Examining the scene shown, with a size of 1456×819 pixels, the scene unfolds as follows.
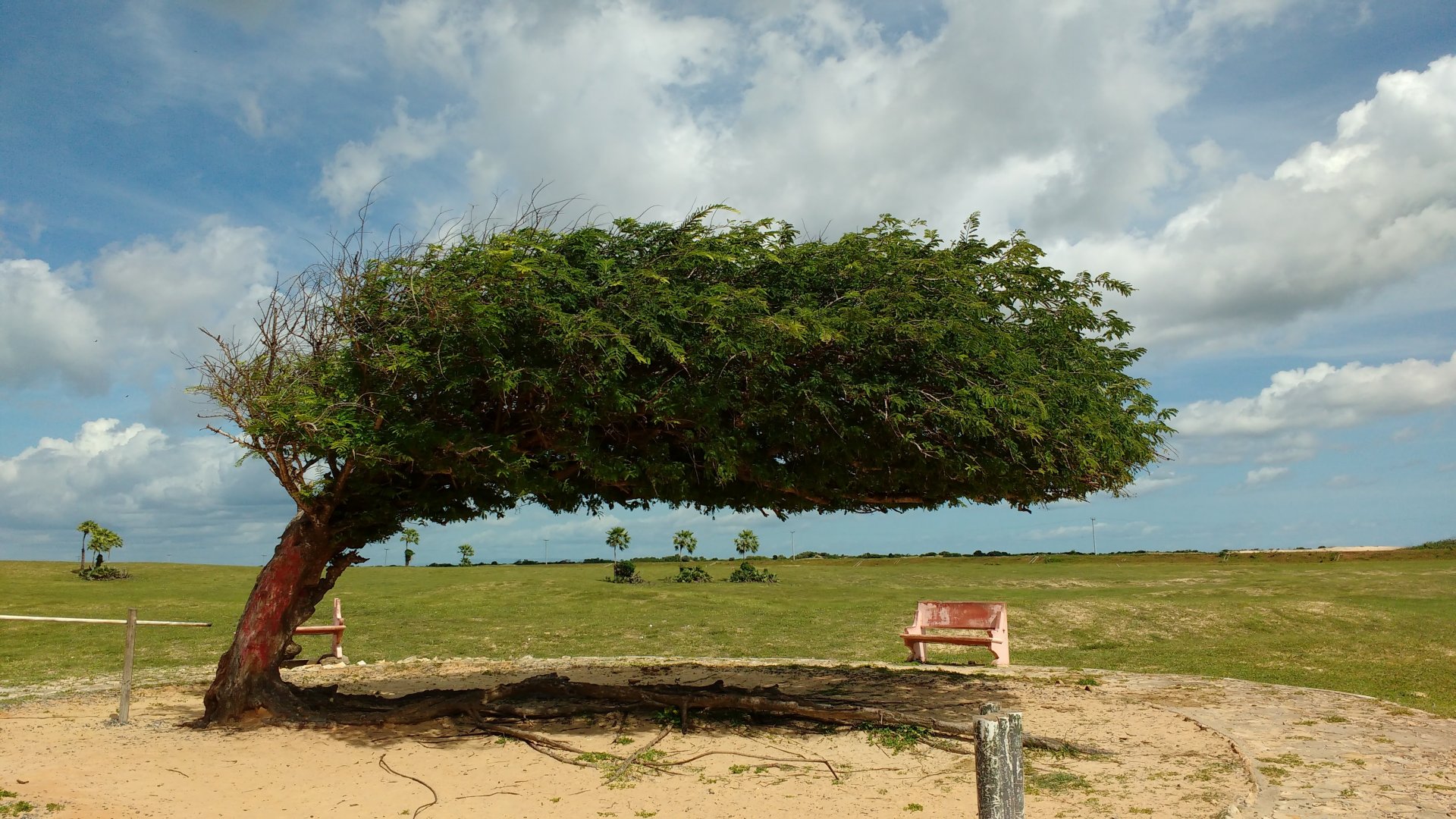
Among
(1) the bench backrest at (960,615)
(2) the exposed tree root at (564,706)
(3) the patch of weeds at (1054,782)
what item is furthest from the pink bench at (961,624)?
(3) the patch of weeds at (1054,782)

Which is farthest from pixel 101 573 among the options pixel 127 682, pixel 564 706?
pixel 564 706

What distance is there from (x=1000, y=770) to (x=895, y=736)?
538 cm

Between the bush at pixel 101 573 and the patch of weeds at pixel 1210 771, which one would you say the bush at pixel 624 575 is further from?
the patch of weeds at pixel 1210 771

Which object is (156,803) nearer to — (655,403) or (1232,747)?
(655,403)

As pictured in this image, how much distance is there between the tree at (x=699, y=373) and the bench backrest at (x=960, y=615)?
568cm

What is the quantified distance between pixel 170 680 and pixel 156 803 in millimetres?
8256

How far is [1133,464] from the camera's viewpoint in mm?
10242

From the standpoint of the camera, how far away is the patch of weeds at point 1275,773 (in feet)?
26.6

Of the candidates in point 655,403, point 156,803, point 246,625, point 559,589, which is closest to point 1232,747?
point 655,403

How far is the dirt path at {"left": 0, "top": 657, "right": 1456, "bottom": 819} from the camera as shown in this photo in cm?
761

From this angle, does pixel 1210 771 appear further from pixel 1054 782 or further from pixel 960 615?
pixel 960 615

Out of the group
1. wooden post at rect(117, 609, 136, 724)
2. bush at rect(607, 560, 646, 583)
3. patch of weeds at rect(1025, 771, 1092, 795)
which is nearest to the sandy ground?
A: patch of weeds at rect(1025, 771, 1092, 795)

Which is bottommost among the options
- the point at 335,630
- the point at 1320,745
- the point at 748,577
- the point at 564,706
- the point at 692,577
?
the point at 748,577

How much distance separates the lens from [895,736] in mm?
9820
